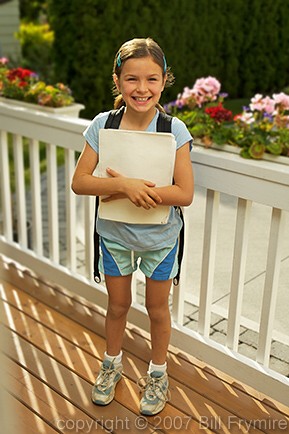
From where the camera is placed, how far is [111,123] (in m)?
2.11

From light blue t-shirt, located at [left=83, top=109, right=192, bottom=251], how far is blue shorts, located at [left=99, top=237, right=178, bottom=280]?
3 centimetres

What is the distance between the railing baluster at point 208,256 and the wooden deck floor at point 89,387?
0.72ft

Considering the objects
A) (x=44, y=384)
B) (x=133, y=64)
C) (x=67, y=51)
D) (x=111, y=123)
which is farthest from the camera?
(x=67, y=51)

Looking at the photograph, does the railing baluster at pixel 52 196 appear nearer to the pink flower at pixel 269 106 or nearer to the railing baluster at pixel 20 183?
the railing baluster at pixel 20 183

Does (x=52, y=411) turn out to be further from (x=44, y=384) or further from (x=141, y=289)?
(x=141, y=289)

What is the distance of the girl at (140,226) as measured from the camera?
1.97m

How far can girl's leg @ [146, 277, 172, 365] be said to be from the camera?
7.35 feet

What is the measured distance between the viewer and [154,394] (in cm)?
233

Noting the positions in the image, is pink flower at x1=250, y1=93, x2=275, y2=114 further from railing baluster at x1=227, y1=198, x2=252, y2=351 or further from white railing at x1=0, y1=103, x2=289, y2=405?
railing baluster at x1=227, y1=198, x2=252, y2=351

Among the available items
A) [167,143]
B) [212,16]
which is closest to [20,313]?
[167,143]

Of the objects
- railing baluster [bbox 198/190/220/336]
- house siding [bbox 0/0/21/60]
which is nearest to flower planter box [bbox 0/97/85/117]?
railing baluster [bbox 198/190/220/336]

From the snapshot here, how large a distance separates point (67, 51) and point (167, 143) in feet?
18.8

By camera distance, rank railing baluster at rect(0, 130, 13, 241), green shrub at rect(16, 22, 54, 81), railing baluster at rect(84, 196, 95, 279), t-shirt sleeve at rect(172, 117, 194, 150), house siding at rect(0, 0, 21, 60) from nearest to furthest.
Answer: t-shirt sleeve at rect(172, 117, 194, 150) → railing baluster at rect(84, 196, 95, 279) → railing baluster at rect(0, 130, 13, 241) → green shrub at rect(16, 22, 54, 81) → house siding at rect(0, 0, 21, 60)

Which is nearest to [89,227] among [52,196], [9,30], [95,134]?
[52,196]
